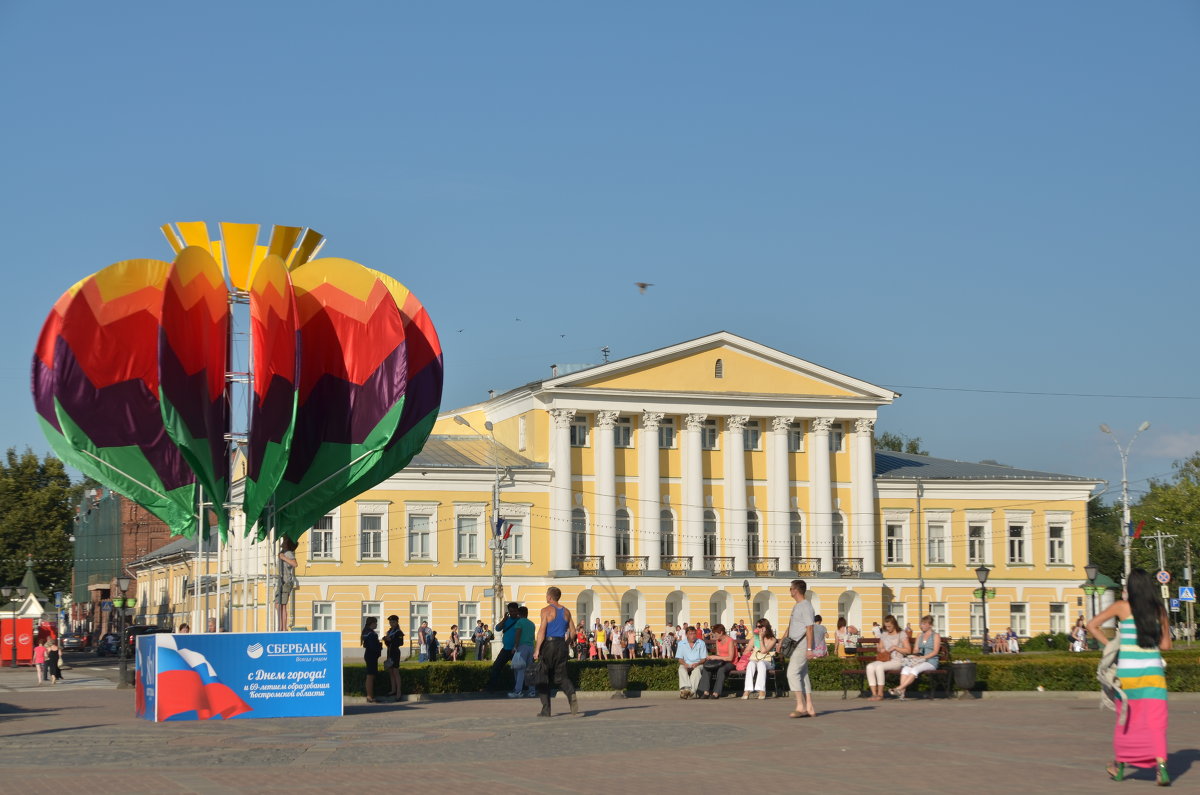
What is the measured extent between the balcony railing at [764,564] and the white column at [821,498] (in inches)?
82.2

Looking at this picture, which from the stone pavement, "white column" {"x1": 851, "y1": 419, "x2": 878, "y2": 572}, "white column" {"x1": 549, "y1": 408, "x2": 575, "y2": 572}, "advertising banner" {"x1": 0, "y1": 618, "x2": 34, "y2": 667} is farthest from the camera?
"white column" {"x1": 851, "y1": 419, "x2": 878, "y2": 572}

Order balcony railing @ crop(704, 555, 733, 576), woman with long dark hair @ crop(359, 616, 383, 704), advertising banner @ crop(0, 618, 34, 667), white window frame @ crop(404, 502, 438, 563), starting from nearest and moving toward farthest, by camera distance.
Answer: woman with long dark hair @ crop(359, 616, 383, 704), advertising banner @ crop(0, 618, 34, 667), white window frame @ crop(404, 502, 438, 563), balcony railing @ crop(704, 555, 733, 576)

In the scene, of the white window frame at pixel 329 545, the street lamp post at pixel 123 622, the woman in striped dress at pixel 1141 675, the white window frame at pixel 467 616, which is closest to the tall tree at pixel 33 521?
the white window frame at pixel 329 545

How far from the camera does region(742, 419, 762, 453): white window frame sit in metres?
67.7

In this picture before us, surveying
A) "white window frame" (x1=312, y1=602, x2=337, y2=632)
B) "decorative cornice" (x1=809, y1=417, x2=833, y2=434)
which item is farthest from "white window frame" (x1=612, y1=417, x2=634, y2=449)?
"white window frame" (x1=312, y1=602, x2=337, y2=632)

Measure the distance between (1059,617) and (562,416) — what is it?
2438 cm

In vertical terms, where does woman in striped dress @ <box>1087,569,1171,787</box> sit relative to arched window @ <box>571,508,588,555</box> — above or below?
below

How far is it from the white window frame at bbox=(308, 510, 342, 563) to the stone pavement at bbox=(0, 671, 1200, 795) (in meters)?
38.9

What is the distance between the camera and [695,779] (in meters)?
12.4

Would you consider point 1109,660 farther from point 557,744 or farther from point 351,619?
point 351,619

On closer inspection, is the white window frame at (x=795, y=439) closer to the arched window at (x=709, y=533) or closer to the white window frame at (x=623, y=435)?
the arched window at (x=709, y=533)

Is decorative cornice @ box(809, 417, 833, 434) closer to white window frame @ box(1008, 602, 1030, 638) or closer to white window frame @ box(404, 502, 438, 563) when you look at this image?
white window frame @ box(1008, 602, 1030, 638)

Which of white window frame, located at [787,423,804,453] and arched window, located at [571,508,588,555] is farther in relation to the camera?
white window frame, located at [787,423,804,453]

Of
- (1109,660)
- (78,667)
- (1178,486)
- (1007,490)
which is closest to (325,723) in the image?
(1109,660)
